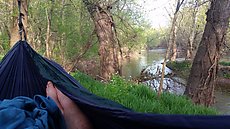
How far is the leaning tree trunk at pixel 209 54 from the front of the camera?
441 centimetres

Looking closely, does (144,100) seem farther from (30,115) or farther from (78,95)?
(30,115)

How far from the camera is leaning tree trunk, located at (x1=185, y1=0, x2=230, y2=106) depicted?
441 centimetres

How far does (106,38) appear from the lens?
516cm

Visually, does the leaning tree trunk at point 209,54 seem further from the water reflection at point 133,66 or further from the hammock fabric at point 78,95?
the water reflection at point 133,66

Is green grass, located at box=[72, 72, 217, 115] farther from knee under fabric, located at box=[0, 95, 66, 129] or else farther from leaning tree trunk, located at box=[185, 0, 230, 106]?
knee under fabric, located at box=[0, 95, 66, 129]

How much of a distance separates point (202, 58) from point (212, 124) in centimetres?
388

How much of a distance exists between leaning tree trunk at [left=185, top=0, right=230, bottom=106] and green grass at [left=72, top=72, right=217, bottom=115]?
48.9 inches

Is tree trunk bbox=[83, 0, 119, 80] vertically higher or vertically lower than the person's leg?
higher

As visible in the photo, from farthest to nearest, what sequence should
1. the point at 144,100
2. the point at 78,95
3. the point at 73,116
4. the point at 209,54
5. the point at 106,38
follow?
the point at 106,38 < the point at 209,54 < the point at 144,100 < the point at 78,95 < the point at 73,116

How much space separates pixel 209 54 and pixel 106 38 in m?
1.68

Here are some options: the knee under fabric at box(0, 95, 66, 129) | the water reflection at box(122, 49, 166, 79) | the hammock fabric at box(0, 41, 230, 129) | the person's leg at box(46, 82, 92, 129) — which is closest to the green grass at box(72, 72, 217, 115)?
the hammock fabric at box(0, 41, 230, 129)

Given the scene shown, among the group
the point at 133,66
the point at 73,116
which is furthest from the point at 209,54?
the point at 133,66

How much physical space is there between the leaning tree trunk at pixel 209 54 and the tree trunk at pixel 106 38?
1.34m

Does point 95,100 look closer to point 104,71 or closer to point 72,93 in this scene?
point 72,93
